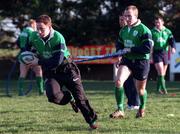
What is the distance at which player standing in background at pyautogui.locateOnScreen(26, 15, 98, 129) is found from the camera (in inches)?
303

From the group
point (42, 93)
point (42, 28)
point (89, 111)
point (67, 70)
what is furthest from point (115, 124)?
point (42, 93)

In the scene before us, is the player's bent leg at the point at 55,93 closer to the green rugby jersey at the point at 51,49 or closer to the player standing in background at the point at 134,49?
the green rugby jersey at the point at 51,49

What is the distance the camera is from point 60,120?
29.9 ft

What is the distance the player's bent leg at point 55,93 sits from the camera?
25.3 ft

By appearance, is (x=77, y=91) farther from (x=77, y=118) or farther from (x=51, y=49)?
(x=77, y=118)

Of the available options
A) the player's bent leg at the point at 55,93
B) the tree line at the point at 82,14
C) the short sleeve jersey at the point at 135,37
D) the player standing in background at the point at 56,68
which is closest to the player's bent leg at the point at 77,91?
the player standing in background at the point at 56,68

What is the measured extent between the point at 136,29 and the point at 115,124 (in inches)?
64.3

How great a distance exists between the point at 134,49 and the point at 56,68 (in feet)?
5.11

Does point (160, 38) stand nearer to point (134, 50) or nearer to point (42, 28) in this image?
point (134, 50)

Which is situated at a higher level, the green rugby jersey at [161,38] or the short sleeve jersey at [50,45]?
the short sleeve jersey at [50,45]

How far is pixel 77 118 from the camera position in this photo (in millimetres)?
9344

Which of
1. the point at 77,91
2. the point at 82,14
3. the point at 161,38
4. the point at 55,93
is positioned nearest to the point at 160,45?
the point at 161,38

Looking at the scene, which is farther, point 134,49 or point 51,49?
point 134,49

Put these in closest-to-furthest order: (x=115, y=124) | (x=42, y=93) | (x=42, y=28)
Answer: (x=42, y=28), (x=115, y=124), (x=42, y=93)
